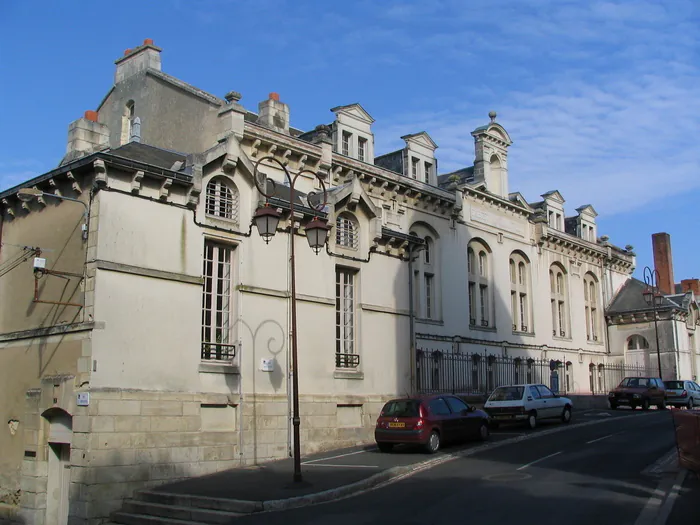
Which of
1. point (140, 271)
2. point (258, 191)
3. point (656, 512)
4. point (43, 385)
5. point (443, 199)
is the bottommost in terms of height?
point (656, 512)

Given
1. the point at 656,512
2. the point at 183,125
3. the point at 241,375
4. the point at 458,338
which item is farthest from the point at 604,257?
the point at 656,512

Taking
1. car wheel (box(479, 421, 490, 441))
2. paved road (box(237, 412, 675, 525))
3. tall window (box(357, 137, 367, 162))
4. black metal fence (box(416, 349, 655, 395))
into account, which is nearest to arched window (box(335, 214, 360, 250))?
black metal fence (box(416, 349, 655, 395))

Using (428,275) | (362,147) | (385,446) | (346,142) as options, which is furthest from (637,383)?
(385,446)

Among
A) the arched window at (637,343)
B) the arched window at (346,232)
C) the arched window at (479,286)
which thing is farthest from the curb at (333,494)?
the arched window at (637,343)

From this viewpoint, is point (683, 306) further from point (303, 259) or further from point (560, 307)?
point (303, 259)

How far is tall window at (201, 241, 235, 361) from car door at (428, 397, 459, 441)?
539 cm

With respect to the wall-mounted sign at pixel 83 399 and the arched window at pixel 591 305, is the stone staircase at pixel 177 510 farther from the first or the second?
the arched window at pixel 591 305

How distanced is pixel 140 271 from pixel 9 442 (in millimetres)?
5345

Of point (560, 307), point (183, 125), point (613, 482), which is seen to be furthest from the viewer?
point (560, 307)

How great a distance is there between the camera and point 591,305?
4469 centimetres

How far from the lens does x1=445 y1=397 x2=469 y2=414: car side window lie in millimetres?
19969

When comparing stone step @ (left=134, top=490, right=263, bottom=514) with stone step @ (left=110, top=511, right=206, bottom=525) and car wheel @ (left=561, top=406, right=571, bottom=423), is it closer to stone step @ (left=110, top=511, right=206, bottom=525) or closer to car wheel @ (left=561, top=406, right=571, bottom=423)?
stone step @ (left=110, top=511, right=206, bottom=525)

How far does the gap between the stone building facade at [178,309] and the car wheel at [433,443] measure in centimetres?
291

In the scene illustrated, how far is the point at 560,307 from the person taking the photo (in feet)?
138
